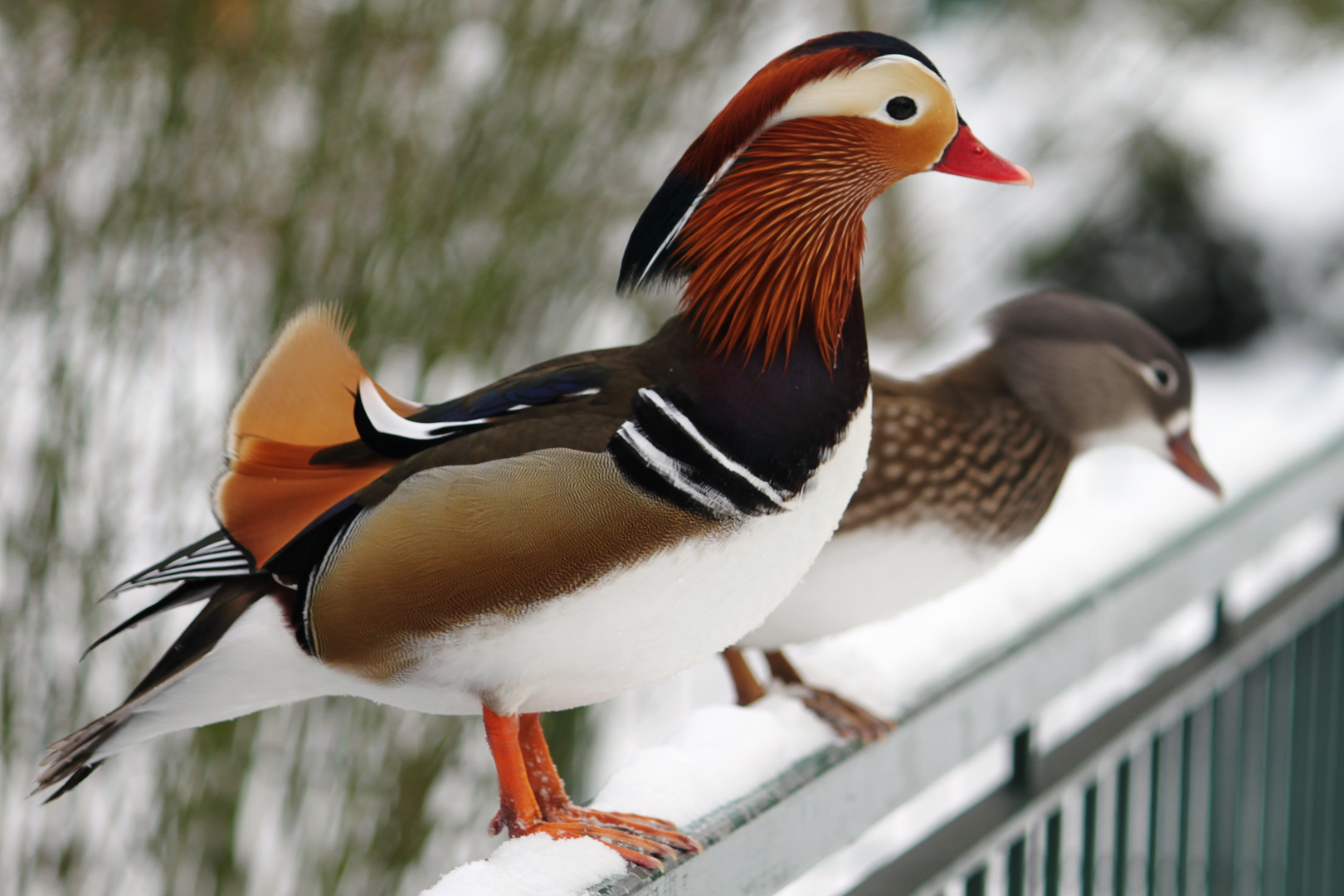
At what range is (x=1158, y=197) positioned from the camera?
417cm

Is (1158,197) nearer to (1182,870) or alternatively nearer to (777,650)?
(1182,870)

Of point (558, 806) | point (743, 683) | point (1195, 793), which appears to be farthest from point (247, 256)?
point (1195, 793)

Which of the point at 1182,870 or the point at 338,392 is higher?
the point at 338,392

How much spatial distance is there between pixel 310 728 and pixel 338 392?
29.3 inches

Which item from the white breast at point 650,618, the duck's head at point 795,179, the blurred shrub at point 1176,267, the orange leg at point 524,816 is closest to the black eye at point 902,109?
the duck's head at point 795,179

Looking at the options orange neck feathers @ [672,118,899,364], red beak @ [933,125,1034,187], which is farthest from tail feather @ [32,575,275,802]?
red beak @ [933,125,1034,187]

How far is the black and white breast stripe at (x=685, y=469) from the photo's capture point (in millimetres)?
529

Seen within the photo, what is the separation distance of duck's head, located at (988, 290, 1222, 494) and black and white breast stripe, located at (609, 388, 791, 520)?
0.45 meters

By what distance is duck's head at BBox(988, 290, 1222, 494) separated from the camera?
92 centimetres

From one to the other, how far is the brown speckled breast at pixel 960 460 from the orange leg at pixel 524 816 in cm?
27

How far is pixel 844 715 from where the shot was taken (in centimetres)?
79

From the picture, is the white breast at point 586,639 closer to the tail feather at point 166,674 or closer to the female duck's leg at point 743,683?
the tail feather at point 166,674

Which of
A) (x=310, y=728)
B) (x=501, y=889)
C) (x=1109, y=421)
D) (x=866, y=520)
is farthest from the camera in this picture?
(x=310, y=728)

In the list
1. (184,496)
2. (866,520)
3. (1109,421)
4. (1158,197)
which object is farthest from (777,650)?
(1158,197)
